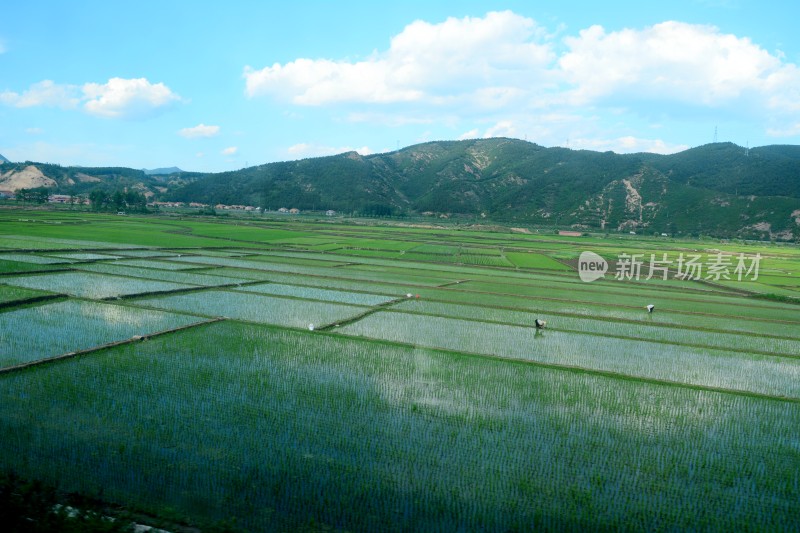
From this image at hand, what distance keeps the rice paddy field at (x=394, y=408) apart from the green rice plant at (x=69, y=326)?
9 centimetres

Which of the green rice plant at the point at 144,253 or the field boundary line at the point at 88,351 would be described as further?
the green rice plant at the point at 144,253

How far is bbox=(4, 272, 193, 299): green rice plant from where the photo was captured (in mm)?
18219

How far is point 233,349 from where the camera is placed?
490 inches

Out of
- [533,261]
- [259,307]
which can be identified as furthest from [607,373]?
[533,261]

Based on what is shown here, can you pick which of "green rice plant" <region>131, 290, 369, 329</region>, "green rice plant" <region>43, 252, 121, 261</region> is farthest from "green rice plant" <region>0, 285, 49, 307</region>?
"green rice plant" <region>43, 252, 121, 261</region>

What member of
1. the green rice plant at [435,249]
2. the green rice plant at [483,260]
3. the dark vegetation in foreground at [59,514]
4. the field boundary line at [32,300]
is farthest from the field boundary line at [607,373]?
the green rice plant at [435,249]

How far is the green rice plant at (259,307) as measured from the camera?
53.0ft

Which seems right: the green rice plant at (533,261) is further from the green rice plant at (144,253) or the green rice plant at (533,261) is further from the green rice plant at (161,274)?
the green rice plant at (144,253)

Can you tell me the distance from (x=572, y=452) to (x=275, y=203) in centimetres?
11424

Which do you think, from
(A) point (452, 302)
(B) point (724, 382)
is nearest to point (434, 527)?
(B) point (724, 382)

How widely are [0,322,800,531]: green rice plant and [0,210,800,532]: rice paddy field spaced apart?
40 mm

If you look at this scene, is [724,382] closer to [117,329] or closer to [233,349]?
[233,349]

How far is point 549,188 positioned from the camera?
10769 centimetres

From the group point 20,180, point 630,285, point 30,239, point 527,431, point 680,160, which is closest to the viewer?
point 527,431
